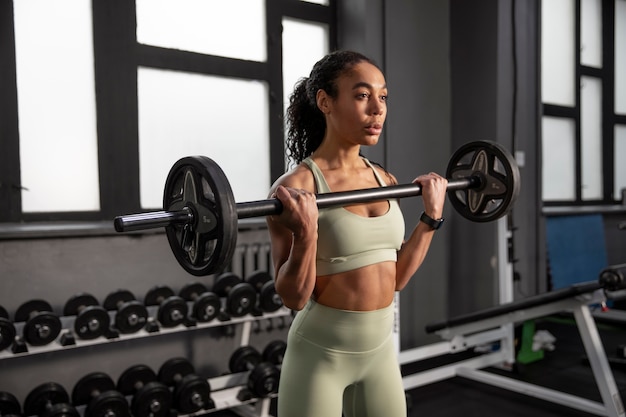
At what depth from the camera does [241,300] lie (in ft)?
7.95

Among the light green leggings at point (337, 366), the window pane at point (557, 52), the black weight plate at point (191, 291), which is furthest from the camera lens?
the window pane at point (557, 52)

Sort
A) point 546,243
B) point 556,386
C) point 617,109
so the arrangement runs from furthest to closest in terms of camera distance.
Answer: point 617,109
point 546,243
point 556,386

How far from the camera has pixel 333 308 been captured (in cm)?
102

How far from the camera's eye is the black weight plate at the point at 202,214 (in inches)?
33.0

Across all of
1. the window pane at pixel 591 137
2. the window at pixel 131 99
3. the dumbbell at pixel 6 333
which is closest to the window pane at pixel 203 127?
the window at pixel 131 99

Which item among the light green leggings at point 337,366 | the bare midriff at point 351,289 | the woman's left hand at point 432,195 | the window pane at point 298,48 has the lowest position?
the light green leggings at point 337,366

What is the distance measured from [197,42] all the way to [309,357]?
7.45 feet

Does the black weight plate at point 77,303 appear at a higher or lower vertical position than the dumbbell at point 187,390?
higher

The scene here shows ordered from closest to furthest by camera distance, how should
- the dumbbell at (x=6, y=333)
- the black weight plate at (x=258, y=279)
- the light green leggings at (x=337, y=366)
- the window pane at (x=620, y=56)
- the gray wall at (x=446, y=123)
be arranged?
the light green leggings at (x=337, y=366)
the dumbbell at (x=6, y=333)
the black weight plate at (x=258, y=279)
the gray wall at (x=446, y=123)
the window pane at (x=620, y=56)

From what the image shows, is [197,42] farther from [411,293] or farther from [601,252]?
[601,252]

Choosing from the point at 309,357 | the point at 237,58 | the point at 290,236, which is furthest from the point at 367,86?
the point at 237,58

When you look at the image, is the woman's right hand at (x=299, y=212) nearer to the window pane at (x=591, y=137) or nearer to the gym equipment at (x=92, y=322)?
the gym equipment at (x=92, y=322)

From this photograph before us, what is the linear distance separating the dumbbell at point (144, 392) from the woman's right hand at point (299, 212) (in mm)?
1567

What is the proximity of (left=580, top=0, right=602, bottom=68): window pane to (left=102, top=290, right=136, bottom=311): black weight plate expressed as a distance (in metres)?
4.33
